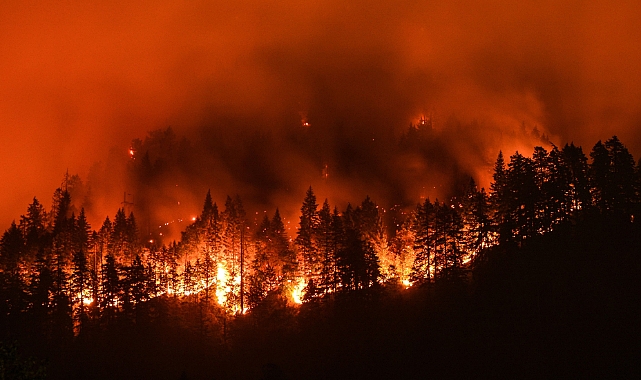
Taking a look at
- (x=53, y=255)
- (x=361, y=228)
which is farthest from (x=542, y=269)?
(x=53, y=255)

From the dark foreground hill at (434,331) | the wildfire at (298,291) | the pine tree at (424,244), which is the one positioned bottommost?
the dark foreground hill at (434,331)

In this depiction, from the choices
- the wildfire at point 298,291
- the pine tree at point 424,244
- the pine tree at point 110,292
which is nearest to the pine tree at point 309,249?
the wildfire at point 298,291

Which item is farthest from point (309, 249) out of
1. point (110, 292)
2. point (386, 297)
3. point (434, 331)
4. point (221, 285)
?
point (110, 292)

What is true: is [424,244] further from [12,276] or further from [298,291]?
[12,276]

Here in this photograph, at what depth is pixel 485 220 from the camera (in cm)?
8844

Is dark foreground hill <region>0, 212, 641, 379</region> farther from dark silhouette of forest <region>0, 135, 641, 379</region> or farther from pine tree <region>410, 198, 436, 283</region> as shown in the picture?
pine tree <region>410, 198, 436, 283</region>

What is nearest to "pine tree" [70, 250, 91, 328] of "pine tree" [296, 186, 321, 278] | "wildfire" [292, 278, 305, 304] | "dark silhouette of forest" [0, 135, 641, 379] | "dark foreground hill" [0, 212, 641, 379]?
"dark silhouette of forest" [0, 135, 641, 379]

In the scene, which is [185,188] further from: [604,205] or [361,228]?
[604,205]

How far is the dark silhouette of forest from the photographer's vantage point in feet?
230

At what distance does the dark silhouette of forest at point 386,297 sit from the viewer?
70.2 meters

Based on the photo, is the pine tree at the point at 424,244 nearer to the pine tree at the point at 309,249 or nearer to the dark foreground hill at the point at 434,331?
the dark foreground hill at the point at 434,331

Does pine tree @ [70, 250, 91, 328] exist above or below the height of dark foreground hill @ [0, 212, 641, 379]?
above

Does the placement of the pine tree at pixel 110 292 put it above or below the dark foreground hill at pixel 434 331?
above

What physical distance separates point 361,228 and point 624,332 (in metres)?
48.3
